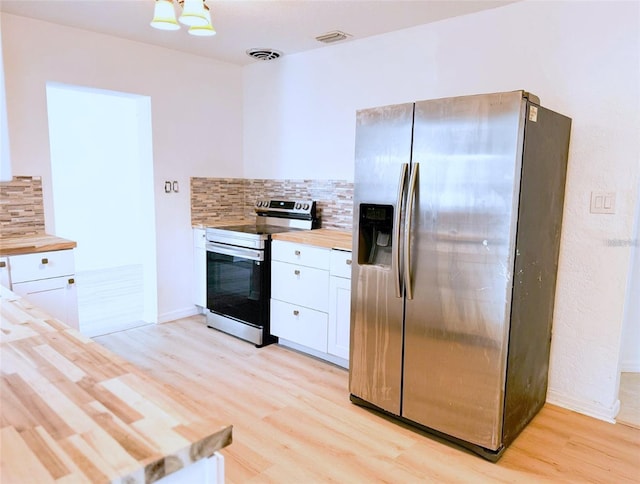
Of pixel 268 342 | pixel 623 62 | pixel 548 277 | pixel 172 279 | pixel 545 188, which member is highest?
pixel 623 62

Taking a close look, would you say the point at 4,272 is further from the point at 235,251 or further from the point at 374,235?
the point at 374,235

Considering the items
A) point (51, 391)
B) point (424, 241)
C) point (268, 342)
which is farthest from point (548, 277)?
point (51, 391)

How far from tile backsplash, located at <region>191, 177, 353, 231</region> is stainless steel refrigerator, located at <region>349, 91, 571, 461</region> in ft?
3.87

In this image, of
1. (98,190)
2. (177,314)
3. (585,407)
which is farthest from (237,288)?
(98,190)

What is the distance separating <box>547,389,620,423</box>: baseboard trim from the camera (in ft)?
8.00

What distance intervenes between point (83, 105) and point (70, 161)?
2.45ft

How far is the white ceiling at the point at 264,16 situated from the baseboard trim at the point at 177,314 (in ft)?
7.55

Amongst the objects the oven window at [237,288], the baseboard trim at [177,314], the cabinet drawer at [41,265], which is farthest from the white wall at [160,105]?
the cabinet drawer at [41,265]

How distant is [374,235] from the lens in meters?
2.47

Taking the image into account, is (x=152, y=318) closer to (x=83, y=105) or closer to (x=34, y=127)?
(x=34, y=127)

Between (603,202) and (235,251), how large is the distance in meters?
2.47

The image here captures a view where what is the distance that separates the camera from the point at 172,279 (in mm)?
3977

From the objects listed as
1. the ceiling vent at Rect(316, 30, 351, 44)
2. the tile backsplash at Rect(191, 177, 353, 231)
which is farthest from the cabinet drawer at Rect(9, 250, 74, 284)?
the ceiling vent at Rect(316, 30, 351, 44)

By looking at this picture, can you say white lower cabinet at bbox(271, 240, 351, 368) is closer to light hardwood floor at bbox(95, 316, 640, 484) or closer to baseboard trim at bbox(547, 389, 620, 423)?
light hardwood floor at bbox(95, 316, 640, 484)
